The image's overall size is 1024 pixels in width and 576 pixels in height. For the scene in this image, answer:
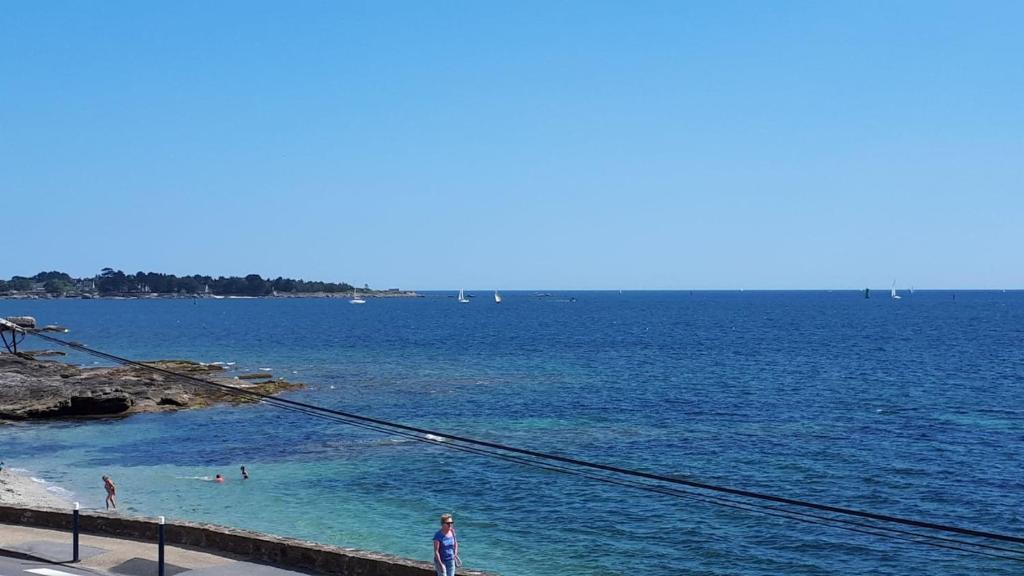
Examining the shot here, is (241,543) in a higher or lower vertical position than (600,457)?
higher

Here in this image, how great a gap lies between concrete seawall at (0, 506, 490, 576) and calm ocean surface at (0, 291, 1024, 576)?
429 inches

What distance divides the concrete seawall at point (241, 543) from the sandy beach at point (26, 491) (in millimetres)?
13998

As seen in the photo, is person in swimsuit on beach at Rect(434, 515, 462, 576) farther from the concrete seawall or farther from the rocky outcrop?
the rocky outcrop

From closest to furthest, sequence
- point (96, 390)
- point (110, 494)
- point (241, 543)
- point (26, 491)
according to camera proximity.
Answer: point (241, 543) < point (110, 494) < point (26, 491) < point (96, 390)

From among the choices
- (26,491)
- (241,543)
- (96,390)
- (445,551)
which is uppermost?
(445,551)

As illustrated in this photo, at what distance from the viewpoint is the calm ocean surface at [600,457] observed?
29.1 m

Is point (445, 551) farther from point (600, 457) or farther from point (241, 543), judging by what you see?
point (600, 457)

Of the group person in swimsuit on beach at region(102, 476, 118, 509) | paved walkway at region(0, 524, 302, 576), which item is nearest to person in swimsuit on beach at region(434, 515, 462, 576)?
paved walkway at region(0, 524, 302, 576)

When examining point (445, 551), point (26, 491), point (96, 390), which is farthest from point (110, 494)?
point (96, 390)

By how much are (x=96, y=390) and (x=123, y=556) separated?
1776 inches

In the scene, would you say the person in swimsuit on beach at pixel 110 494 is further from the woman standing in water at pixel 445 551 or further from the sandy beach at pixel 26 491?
the woman standing in water at pixel 445 551

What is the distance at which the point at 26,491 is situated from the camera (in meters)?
35.2

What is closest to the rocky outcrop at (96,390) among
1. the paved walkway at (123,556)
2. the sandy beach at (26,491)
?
the sandy beach at (26,491)

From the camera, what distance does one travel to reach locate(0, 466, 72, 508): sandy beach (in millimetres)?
32969
